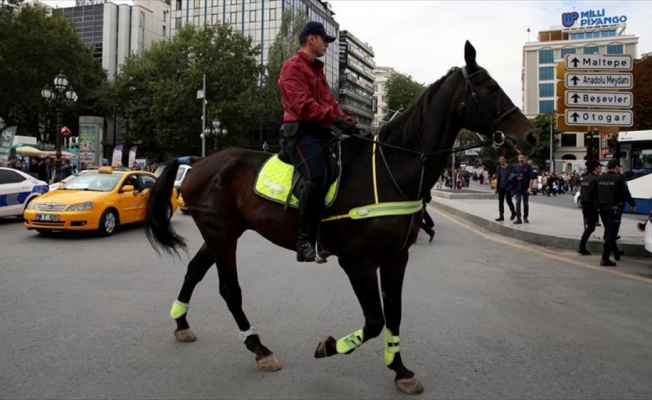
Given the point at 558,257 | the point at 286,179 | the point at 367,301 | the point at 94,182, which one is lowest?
the point at 558,257

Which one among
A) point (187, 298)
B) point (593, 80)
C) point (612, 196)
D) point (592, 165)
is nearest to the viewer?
point (187, 298)

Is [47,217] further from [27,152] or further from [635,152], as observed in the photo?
[27,152]

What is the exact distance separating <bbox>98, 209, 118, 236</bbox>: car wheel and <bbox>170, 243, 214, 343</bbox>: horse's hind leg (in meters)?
7.79

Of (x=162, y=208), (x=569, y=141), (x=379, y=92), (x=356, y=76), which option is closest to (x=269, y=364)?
(x=162, y=208)

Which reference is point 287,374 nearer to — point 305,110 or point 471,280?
point 305,110

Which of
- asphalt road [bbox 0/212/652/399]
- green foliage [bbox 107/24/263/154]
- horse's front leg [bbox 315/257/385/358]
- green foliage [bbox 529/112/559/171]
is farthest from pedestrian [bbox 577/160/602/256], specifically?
green foliage [bbox 529/112/559/171]

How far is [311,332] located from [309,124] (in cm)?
201

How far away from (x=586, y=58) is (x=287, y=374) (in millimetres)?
10652

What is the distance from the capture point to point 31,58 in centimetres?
4028

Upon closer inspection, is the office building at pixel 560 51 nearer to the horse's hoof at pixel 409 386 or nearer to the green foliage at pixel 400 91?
the green foliage at pixel 400 91

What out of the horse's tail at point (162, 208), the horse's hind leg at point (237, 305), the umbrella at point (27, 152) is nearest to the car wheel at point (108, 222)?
the horse's tail at point (162, 208)

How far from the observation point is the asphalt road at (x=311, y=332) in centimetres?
342

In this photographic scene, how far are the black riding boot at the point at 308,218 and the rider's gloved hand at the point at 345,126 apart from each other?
18.8 inches

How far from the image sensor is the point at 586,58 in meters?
11.0
